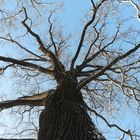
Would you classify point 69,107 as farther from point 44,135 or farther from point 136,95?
point 136,95

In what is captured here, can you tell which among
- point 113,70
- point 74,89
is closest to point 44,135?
point 74,89

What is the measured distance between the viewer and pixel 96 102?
31.6 feet

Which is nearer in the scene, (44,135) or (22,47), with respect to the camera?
(44,135)

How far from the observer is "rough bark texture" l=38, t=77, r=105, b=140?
530cm

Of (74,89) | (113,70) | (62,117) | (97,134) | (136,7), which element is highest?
(136,7)

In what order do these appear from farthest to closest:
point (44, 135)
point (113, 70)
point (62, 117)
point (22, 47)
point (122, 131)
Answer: point (22, 47)
point (113, 70)
point (122, 131)
point (62, 117)
point (44, 135)

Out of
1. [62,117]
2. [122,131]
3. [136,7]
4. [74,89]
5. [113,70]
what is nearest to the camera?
[62,117]

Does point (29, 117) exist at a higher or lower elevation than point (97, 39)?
lower

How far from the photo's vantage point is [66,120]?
5.62 meters

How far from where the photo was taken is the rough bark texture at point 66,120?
5.30 meters

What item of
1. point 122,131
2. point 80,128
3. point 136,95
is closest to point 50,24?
point 136,95

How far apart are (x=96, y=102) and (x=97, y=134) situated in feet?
13.8

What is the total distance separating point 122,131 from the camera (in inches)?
274

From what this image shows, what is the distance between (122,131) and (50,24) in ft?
11.7
